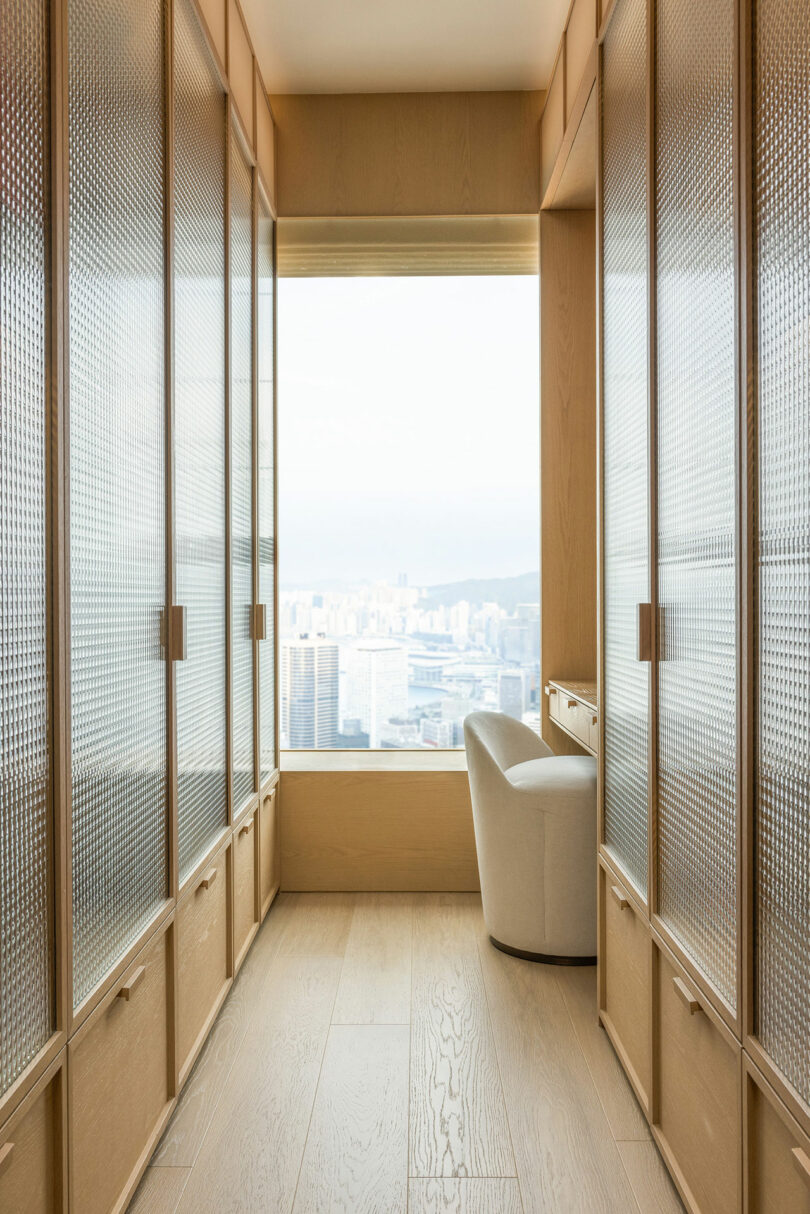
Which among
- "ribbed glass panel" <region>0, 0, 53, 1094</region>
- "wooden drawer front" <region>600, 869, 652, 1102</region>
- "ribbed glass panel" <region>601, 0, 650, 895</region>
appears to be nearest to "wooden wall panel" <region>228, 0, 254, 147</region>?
"ribbed glass panel" <region>601, 0, 650, 895</region>

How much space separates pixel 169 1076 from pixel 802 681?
163cm

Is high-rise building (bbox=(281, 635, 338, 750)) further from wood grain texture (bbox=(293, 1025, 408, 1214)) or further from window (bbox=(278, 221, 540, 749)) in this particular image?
wood grain texture (bbox=(293, 1025, 408, 1214))

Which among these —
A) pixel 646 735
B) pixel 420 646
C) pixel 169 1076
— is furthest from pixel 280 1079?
pixel 420 646

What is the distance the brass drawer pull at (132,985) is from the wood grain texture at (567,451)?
209cm

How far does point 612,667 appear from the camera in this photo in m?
2.32

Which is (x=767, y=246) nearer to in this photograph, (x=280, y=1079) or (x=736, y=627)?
(x=736, y=627)

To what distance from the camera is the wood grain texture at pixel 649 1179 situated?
1.66m

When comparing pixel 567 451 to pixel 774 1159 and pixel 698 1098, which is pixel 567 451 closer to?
pixel 698 1098

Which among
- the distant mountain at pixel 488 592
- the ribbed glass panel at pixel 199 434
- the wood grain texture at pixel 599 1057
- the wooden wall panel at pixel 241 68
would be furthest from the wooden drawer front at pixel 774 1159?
the wooden wall panel at pixel 241 68

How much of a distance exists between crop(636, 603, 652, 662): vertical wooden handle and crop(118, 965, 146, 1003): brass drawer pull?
3.98 feet

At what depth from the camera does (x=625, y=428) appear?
2.20 m

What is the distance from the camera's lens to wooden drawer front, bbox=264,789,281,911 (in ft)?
10.3

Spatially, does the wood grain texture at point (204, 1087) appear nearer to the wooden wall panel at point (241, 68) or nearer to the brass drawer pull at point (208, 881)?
the brass drawer pull at point (208, 881)

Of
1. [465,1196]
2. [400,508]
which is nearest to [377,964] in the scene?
[465,1196]
